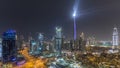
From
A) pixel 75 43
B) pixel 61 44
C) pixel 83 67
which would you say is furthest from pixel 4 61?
pixel 75 43

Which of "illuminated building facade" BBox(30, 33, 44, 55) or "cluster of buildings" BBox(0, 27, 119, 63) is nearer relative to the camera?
"cluster of buildings" BBox(0, 27, 119, 63)

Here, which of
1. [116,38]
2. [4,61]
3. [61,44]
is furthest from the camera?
[116,38]

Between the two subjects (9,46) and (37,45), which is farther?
(37,45)

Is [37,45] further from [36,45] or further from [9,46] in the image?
[9,46]

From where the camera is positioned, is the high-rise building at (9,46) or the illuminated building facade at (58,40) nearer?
the high-rise building at (9,46)

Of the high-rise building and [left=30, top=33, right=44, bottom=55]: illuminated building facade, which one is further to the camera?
[left=30, top=33, right=44, bottom=55]: illuminated building facade

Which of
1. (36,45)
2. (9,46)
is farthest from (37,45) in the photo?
(9,46)

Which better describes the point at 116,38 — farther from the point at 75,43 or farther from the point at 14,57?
the point at 14,57

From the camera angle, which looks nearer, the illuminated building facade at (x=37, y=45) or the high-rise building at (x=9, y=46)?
the high-rise building at (x=9, y=46)
